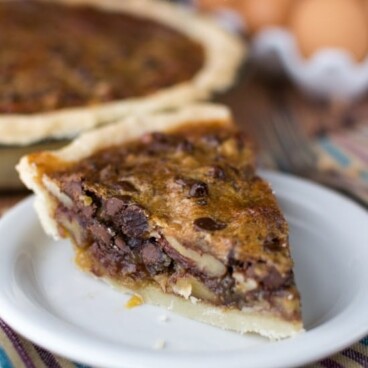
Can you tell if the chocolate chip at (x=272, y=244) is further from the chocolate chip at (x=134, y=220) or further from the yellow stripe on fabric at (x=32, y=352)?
the yellow stripe on fabric at (x=32, y=352)

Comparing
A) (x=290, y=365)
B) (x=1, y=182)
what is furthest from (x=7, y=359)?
(x=1, y=182)

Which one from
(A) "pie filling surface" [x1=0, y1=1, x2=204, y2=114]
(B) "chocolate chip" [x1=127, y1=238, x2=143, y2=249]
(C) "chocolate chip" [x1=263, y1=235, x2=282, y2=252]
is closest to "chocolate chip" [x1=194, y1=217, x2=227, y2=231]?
(C) "chocolate chip" [x1=263, y1=235, x2=282, y2=252]

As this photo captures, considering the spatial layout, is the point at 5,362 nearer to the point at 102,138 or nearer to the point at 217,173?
the point at 217,173

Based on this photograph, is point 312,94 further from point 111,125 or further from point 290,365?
point 290,365

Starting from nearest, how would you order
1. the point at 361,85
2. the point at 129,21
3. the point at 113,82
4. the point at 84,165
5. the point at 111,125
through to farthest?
1. the point at 84,165
2. the point at 111,125
3. the point at 113,82
4. the point at 361,85
5. the point at 129,21

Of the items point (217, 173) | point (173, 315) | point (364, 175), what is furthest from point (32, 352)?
point (364, 175)

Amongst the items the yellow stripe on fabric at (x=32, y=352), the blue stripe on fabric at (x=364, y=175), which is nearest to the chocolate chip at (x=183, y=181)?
the yellow stripe on fabric at (x=32, y=352)
